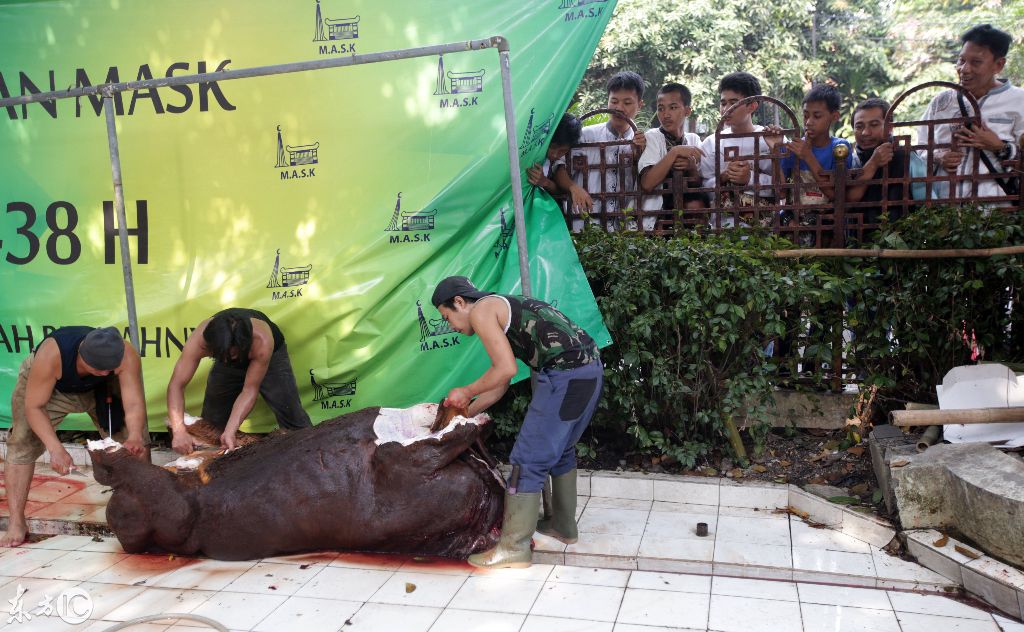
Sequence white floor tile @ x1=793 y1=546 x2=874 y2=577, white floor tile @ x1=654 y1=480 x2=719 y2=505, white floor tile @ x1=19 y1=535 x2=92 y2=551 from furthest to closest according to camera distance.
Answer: white floor tile @ x1=654 y1=480 x2=719 y2=505 → white floor tile @ x1=19 y1=535 x2=92 y2=551 → white floor tile @ x1=793 y1=546 x2=874 y2=577

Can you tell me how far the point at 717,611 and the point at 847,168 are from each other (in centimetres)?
346

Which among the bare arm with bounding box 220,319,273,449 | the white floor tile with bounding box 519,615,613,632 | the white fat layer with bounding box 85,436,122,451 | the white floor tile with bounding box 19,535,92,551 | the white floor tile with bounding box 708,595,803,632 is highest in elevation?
the bare arm with bounding box 220,319,273,449

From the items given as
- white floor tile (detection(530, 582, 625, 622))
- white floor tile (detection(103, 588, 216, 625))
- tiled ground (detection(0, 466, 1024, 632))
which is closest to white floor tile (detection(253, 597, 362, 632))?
tiled ground (detection(0, 466, 1024, 632))

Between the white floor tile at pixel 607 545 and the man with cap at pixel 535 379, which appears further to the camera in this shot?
the white floor tile at pixel 607 545

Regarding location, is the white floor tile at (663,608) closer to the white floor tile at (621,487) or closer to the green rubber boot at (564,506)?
the green rubber boot at (564,506)

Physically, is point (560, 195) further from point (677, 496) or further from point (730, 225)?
point (677, 496)

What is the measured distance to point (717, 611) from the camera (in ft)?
13.0

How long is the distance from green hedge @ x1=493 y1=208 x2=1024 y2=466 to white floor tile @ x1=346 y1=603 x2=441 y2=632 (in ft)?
6.13

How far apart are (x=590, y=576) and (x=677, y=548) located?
21.9 inches

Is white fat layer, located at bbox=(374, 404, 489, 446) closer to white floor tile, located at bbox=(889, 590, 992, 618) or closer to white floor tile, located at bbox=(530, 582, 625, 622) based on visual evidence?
white floor tile, located at bbox=(530, 582, 625, 622)

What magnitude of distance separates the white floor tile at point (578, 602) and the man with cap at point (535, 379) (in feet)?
1.25

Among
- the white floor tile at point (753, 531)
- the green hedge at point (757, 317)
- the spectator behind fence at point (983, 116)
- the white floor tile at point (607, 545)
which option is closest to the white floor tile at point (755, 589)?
the white floor tile at point (753, 531)

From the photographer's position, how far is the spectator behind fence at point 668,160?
19.5 ft

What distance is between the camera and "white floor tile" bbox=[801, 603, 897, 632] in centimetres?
373
